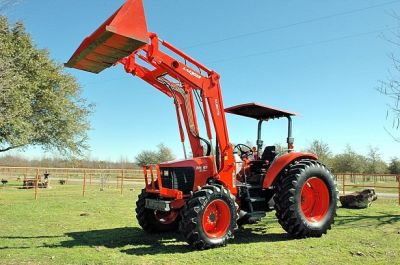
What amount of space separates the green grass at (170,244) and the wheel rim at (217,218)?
35 cm

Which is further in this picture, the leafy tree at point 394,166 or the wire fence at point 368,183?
the leafy tree at point 394,166

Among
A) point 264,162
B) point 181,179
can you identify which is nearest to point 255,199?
point 264,162

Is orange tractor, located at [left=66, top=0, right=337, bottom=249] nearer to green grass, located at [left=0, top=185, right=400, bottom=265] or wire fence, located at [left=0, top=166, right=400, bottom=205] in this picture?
green grass, located at [left=0, top=185, right=400, bottom=265]

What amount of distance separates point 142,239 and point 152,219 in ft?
2.19

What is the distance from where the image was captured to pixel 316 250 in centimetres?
732

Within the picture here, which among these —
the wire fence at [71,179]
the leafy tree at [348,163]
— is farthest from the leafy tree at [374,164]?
the wire fence at [71,179]

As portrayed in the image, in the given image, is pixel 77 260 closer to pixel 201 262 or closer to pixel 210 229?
pixel 201 262

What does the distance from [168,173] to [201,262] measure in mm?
2378

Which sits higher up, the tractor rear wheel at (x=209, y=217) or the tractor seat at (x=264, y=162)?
the tractor seat at (x=264, y=162)

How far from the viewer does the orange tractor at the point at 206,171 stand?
7273 mm

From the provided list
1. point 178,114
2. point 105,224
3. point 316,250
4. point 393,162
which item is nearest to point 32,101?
point 105,224

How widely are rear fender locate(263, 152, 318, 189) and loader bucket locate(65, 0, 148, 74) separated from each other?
3.65 meters

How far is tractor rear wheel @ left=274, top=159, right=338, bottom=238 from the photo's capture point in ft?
27.3

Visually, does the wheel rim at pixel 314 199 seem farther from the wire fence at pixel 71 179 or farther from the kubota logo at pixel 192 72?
the wire fence at pixel 71 179
